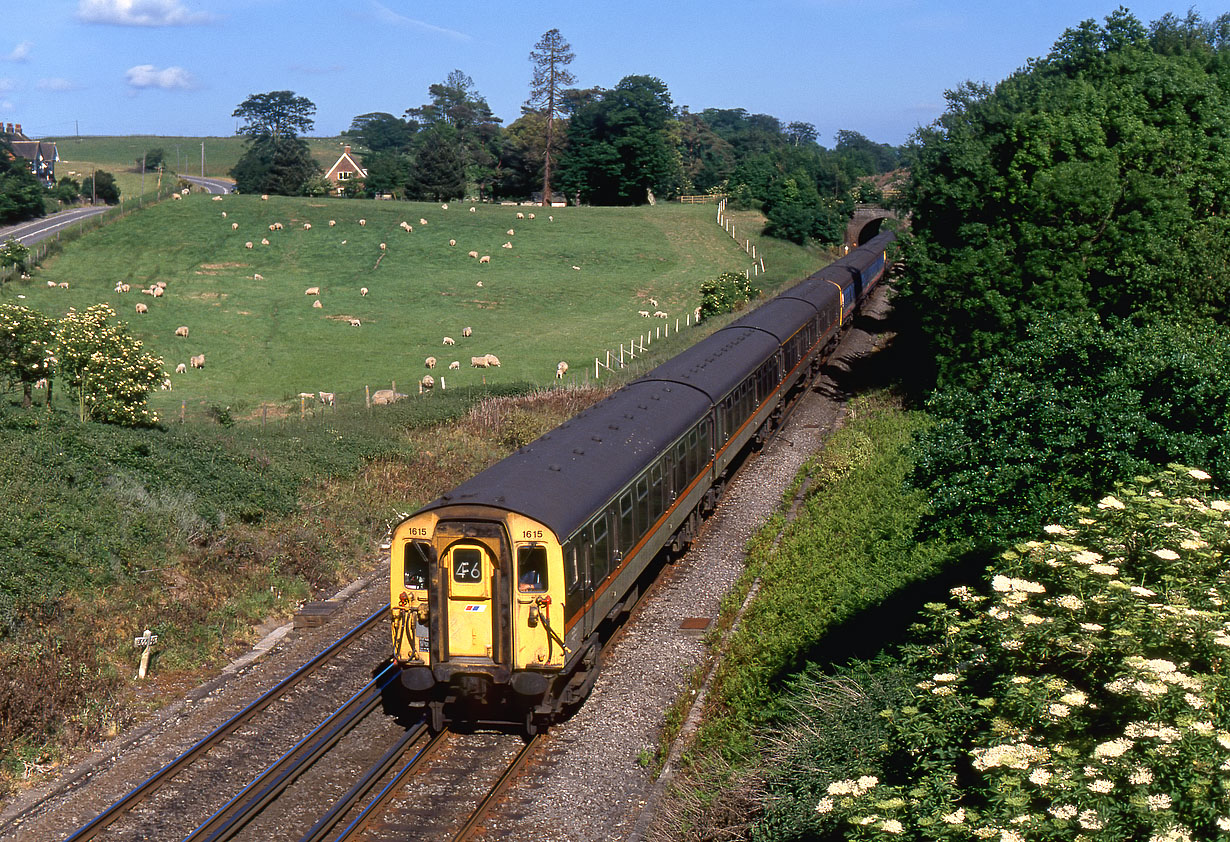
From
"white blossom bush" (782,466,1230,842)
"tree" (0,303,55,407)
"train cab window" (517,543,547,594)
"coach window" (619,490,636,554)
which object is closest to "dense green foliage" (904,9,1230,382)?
"coach window" (619,490,636,554)

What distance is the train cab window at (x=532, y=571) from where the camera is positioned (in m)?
12.6

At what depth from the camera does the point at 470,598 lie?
41.6 ft

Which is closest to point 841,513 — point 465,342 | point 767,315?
point 767,315

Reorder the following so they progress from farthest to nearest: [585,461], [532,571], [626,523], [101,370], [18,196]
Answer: [18,196] < [101,370] < [626,523] < [585,461] < [532,571]

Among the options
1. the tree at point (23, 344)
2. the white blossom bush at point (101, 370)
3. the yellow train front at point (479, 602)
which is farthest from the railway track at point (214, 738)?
the tree at point (23, 344)

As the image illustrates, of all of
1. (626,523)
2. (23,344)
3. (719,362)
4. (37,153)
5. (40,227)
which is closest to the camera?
(626,523)

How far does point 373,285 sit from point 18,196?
44947 mm

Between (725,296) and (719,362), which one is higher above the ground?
(725,296)

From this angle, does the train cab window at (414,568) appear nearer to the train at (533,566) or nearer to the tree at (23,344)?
the train at (533,566)

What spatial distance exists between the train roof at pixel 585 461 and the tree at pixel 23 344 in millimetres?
17016

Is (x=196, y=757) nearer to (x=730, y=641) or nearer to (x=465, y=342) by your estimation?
(x=730, y=641)

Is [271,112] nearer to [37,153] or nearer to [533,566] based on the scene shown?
[37,153]

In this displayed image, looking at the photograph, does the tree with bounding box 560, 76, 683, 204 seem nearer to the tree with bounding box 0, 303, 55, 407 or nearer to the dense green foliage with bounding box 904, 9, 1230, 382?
the dense green foliage with bounding box 904, 9, 1230, 382

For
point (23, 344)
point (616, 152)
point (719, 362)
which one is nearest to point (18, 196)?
point (616, 152)
